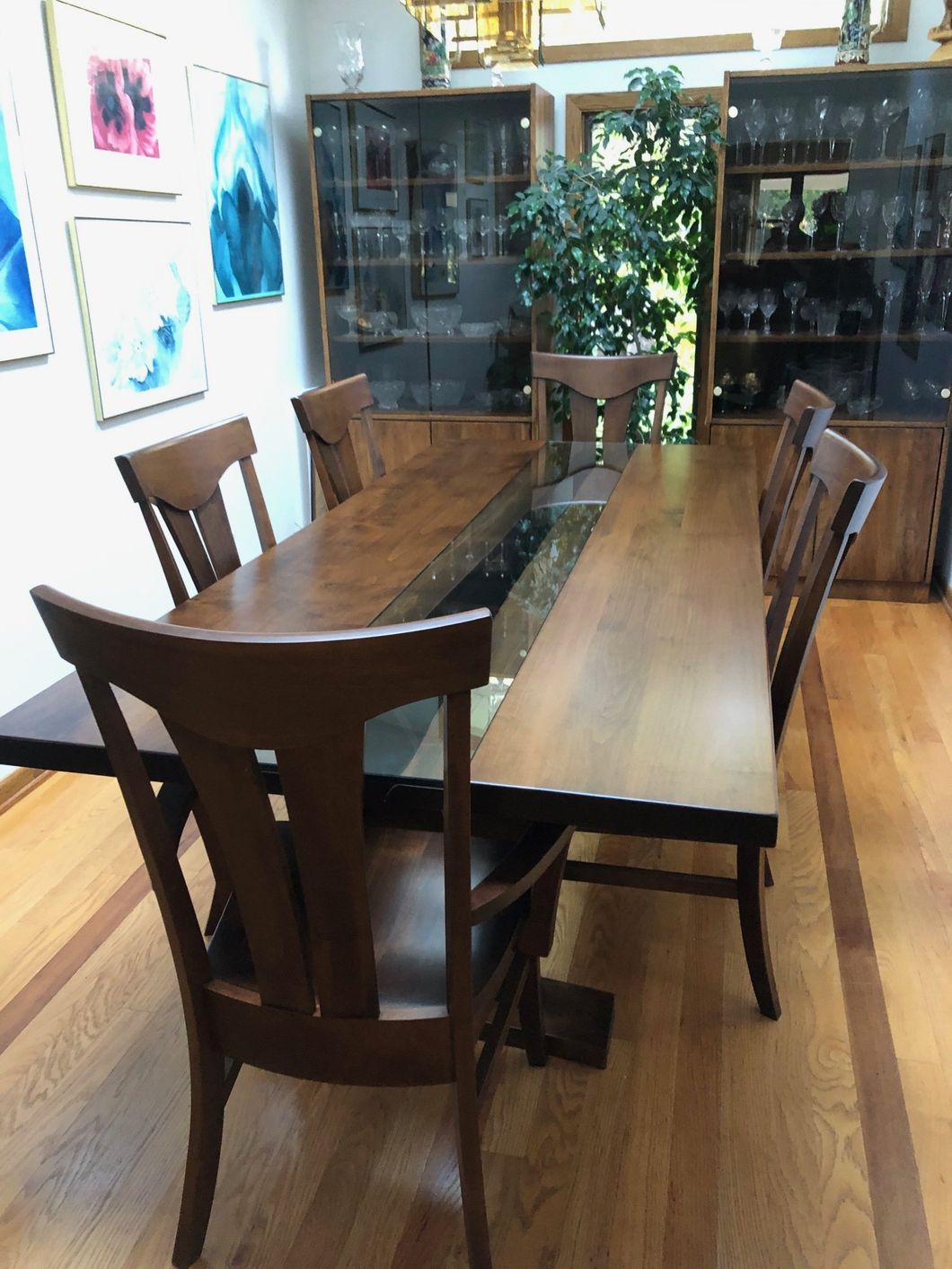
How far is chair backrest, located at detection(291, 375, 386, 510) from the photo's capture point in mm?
2461

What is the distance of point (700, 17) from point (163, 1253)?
418cm

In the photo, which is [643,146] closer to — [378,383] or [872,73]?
[872,73]

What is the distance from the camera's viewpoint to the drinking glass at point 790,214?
364 cm

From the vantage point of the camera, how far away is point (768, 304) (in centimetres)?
377

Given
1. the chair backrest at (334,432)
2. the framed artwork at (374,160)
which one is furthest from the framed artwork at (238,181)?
the chair backrest at (334,432)

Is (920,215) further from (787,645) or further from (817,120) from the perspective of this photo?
(787,645)

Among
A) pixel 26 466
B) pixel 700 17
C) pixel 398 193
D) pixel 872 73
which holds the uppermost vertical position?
pixel 700 17

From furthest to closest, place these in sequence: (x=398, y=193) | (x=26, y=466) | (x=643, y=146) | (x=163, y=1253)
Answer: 1. (x=398, y=193)
2. (x=643, y=146)
3. (x=26, y=466)
4. (x=163, y=1253)

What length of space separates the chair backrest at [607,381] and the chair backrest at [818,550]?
1251 mm

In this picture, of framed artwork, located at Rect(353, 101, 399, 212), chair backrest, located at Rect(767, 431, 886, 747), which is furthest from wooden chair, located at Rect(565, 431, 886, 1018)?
framed artwork, located at Rect(353, 101, 399, 212)

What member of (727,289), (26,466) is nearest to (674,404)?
(727,289)

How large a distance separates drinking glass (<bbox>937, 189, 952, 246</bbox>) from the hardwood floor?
7.58 ft

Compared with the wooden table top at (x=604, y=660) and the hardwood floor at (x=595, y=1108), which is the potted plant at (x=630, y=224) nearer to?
the wooden table top at (x=604, y=660)

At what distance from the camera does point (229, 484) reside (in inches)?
144
